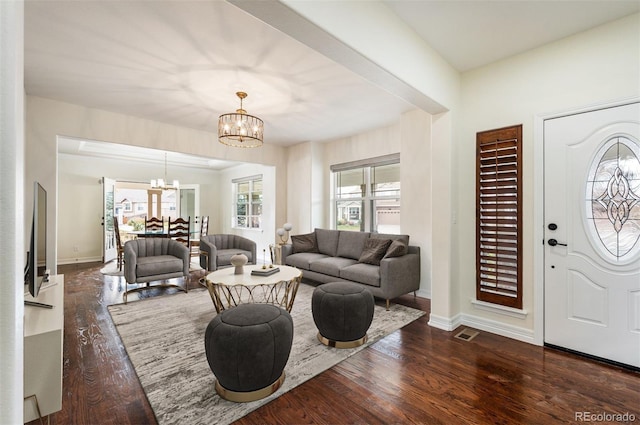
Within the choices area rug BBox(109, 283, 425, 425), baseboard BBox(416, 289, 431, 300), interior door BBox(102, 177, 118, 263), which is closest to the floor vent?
area rug BBox(109, 283, 425, 425)

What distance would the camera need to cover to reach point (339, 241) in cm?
496

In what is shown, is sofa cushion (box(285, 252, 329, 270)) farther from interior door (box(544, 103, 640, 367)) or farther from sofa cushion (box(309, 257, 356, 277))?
interior door (box(544, 103, 640, 367))

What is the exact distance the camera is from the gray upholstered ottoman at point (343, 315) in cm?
256

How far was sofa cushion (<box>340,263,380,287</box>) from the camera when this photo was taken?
3.68 meters

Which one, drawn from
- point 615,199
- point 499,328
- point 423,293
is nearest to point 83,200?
point 423,293

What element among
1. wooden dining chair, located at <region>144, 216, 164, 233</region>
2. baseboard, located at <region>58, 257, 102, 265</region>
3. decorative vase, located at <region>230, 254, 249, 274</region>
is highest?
wooden dining chair, located at <region>144, 216, 164, 233</region>

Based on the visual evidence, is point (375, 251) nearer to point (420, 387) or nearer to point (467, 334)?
point (467, 334)

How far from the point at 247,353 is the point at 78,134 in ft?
13.8

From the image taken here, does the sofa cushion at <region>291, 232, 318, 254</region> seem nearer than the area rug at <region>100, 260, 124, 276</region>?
Yes

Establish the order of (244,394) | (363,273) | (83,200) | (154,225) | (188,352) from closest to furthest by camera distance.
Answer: (244,394), (188,352), (363,273), (154,225), (83,200)

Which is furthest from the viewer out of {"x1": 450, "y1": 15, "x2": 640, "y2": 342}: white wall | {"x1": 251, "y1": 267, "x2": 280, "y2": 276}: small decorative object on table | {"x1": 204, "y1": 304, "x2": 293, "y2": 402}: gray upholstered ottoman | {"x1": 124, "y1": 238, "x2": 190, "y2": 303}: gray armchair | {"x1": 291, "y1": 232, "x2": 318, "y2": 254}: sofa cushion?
{"x1": 291, "y1": 232, "x2": 318, "y2": 254}: sofa cushion

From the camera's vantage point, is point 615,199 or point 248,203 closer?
point 615,199

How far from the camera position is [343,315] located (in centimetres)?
255

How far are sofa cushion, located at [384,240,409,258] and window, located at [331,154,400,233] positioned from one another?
3.29ft
